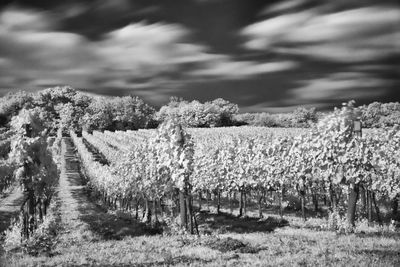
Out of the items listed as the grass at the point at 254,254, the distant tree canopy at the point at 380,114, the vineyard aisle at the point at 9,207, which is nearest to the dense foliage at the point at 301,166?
the grass at the point at 254,254

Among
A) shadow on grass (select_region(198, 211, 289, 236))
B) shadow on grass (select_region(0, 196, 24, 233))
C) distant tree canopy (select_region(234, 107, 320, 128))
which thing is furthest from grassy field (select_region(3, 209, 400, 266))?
distant tree canopy (select_region(234, 107, 320, 128))

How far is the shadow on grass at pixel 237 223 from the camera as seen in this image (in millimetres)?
32531

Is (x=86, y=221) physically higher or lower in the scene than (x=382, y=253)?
lower

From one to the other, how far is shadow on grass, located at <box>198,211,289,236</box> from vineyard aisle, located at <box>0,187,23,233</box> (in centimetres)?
1579

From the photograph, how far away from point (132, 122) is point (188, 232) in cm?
15554

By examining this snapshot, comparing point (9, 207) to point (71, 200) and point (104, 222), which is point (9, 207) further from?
point (104, 222)

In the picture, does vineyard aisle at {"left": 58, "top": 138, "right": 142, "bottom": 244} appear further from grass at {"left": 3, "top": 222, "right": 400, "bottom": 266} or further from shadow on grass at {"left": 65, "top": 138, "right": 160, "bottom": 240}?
grass at {"left": 3, "top": 222, "right": 400, "bottom": 266}

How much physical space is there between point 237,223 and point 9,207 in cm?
2497

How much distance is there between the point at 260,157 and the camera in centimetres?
3956

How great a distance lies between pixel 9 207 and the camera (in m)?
44.7

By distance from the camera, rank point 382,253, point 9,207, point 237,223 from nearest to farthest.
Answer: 1. point 382,253
2. point 237,223
3. point 9,207

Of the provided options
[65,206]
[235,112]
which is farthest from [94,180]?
[235,112]

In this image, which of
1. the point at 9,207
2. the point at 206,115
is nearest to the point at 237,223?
the point at 9,207

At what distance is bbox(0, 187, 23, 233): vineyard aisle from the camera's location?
36719 millimetres
